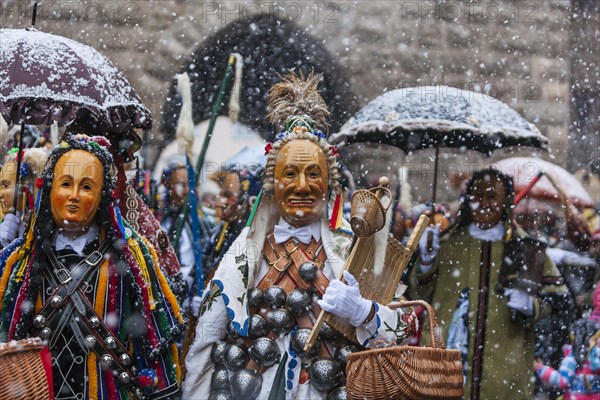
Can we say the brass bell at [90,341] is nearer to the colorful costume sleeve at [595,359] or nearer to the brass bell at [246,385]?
the brass bell at [246,385]

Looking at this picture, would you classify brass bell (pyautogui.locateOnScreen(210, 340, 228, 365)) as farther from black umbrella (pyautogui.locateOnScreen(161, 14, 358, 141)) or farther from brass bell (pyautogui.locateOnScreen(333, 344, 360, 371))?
black umbrella (pyautogui.locateOnScreen(161, 14, 358, 141))

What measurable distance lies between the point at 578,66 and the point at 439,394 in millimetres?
9095

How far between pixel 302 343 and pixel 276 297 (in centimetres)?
27

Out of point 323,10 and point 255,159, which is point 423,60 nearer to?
point 323,10

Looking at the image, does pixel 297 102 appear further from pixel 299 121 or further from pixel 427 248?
pixel 427 248

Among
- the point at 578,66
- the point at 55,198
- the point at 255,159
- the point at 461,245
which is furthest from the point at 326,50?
the point at 55,198

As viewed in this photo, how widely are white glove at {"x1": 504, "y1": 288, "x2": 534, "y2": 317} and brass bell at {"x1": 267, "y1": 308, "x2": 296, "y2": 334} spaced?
227 centimetres

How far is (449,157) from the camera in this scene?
13.2m

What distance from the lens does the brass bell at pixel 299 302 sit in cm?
577

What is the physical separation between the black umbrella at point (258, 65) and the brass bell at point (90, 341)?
→ 7.09 metres

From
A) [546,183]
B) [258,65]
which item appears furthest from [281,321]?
[258,65]

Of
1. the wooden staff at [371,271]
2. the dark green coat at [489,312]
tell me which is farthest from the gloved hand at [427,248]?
the wooden staff at [371,271]

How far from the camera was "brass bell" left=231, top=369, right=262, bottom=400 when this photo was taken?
18.7 feet

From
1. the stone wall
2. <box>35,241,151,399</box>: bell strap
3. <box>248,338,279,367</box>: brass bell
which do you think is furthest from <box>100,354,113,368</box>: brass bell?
the stone wall
